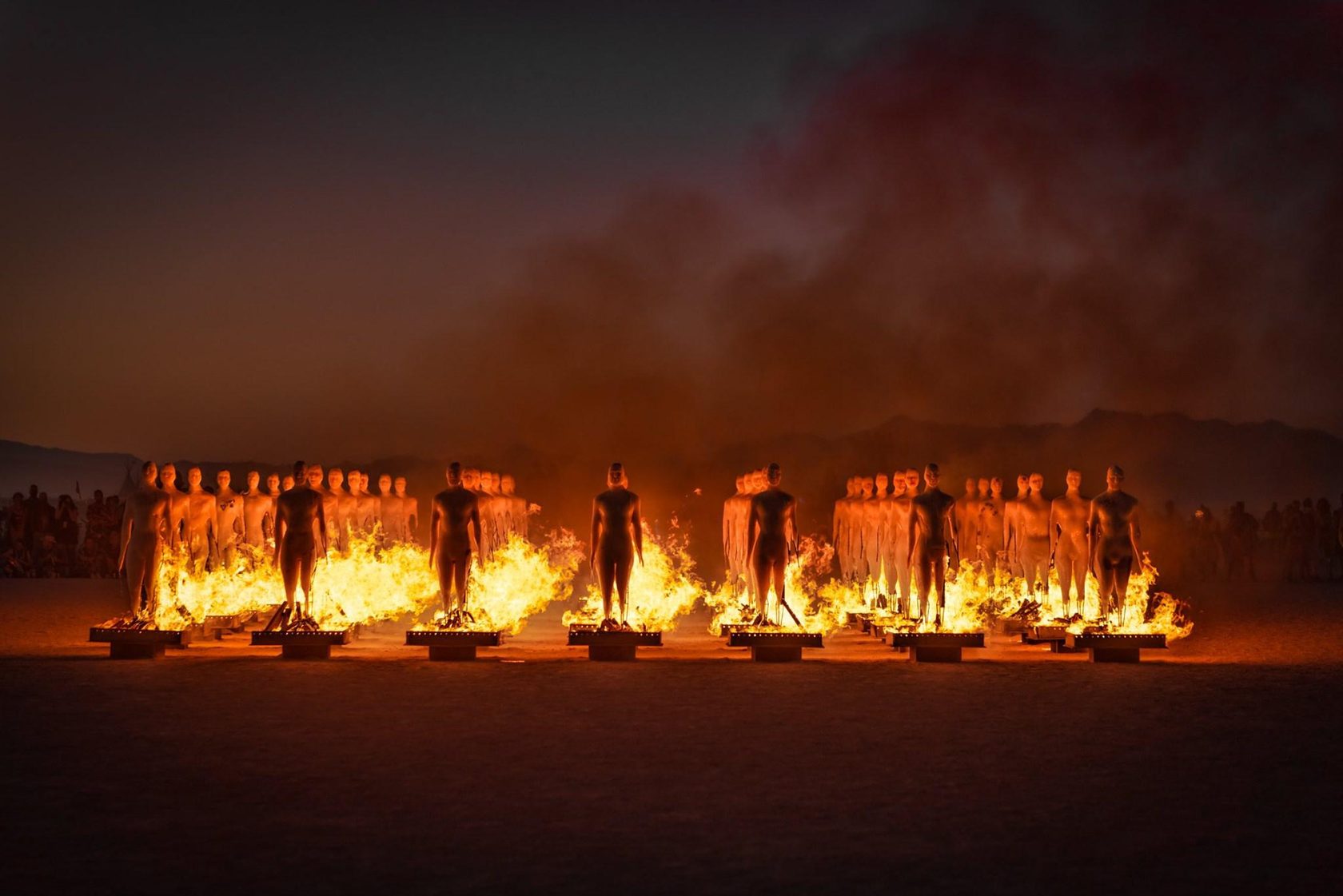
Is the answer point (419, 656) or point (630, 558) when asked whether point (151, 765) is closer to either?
point (419, 656)

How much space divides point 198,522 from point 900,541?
41.3 ft

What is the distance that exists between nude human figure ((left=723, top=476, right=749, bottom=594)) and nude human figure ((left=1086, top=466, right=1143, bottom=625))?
23.7 feet

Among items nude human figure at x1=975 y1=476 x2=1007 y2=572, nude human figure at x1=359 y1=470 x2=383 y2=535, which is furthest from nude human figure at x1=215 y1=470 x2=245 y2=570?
nude human figure at x1=975 y1=476 x2=1007 y2=572

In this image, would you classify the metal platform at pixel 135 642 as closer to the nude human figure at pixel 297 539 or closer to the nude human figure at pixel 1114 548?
the nude human figure at pixel 297 539

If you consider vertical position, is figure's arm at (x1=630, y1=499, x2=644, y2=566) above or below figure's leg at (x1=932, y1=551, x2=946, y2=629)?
above

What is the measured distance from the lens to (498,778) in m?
9.69

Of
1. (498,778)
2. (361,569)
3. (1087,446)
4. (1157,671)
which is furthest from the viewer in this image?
(1087,446)

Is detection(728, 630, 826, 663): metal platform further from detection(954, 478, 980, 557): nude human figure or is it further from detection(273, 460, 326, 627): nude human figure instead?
detection(954, 478, 980, 557): nude human figure

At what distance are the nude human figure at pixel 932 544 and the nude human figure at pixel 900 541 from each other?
14.0 ft

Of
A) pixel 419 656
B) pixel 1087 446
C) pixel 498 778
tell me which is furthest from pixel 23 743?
pixel 1087 446

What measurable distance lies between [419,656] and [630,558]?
11.0ft

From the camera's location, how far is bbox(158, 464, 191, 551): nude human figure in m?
19.7

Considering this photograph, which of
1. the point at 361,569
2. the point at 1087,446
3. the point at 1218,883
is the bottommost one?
the point at 1218,883

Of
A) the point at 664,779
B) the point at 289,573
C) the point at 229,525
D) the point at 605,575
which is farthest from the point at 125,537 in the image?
the point at 664,779
